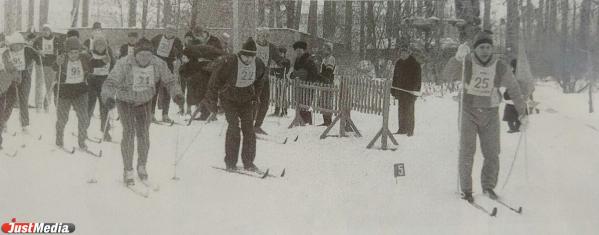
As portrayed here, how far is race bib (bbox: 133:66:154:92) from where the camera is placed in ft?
13.9

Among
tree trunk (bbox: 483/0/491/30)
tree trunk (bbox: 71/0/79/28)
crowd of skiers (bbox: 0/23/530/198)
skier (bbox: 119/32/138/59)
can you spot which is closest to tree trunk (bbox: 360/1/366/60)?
crowd of skiers (bbox: 0/23/530/198)

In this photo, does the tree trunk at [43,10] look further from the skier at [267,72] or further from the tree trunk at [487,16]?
the tree trunk at [487,16]

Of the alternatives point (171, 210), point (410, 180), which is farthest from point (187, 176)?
point (410, 180)

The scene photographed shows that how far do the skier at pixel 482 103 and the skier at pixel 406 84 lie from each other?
242 centimetres

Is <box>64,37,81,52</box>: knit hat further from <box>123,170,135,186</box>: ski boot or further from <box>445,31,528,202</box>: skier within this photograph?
<box>445,31,528,202</box>: skier

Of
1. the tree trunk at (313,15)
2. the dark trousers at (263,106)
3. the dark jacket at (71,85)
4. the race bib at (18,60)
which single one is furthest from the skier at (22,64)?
the tree trunk at (313,15)

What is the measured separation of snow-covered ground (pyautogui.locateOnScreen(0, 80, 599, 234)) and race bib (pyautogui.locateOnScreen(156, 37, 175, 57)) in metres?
1.41

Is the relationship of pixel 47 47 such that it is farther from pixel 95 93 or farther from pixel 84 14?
pixel 84 14

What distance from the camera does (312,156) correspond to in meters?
5.22

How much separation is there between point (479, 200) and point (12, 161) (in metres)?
3.31

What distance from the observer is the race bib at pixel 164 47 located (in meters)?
6.77

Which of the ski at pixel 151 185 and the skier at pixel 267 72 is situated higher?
the skier at pixel 267 72

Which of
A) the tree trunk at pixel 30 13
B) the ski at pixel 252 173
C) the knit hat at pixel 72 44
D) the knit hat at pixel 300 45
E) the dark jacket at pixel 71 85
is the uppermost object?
the tree trunk at pixel 30 13

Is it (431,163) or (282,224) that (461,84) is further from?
(282,224)
